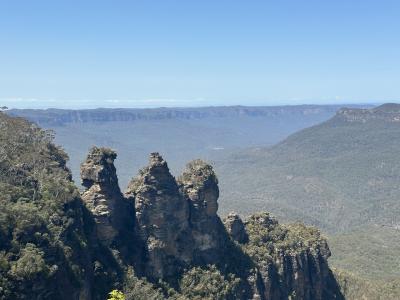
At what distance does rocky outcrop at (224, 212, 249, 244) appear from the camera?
271ft

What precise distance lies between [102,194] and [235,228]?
2548 cm

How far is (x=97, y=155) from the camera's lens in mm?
67125

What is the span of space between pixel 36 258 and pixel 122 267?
16618mm

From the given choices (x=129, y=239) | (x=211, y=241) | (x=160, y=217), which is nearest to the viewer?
(x=160, y=217)

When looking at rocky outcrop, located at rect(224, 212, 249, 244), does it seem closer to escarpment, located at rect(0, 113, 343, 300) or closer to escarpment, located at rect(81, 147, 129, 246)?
escarpment, located at rect(0, 113, 343, 300)

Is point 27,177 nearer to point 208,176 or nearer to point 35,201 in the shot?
point 35,201

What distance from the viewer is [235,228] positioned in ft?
273

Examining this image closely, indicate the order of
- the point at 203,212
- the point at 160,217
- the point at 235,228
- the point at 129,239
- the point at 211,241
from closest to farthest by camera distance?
the point at 160,217
the point at 129,239
the point at 203,212
the point at 211,241
the point at 235,228

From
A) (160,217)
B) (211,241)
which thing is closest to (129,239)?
(160,217)

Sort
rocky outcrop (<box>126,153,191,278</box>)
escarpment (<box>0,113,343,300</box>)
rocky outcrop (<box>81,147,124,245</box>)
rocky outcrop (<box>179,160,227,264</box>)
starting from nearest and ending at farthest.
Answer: escarpment (<box>0,113,343,300</box>) → rocky outcrop (<box>81,147,124,245</box>) → rocky outcrop (<box>126,153,191,278</box>) → rocky outcrop (<box>179,160,227,264</box>)

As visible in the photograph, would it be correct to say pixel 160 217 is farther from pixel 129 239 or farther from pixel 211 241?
pixel 211 241

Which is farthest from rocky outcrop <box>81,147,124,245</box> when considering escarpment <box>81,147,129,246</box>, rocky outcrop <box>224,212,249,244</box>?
rocky outcrop <box>224,212,249,244</box>

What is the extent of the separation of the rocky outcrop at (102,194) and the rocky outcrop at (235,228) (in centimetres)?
2078

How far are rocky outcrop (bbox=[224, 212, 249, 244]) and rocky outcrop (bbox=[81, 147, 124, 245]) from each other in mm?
20783
